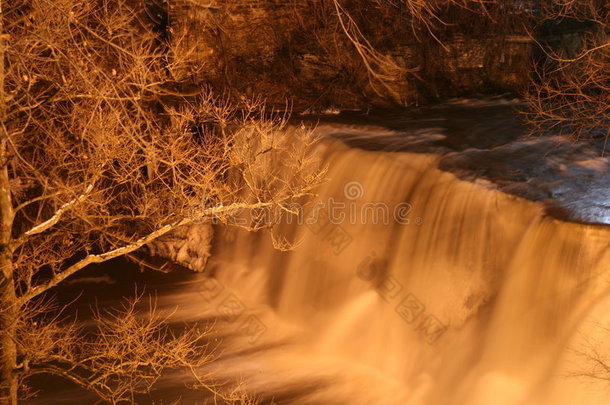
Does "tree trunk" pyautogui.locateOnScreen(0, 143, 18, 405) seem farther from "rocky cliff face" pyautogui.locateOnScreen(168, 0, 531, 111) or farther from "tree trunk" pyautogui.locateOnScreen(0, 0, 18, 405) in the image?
"rocky cliff face" pyautogui.locateOnScreen(168, 0, 531, 111)

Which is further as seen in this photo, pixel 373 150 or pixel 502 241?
pixel 373 150

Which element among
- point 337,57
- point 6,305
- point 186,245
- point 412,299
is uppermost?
point 337,57

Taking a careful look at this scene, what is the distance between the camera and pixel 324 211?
29.6 feet

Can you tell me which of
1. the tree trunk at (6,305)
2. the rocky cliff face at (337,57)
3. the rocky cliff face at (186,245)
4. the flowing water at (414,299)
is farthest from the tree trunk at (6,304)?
the rocky cliff face at (337,57)

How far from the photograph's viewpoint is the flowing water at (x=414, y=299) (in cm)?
580

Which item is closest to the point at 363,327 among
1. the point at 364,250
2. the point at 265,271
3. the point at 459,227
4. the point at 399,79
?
the point at 364,250

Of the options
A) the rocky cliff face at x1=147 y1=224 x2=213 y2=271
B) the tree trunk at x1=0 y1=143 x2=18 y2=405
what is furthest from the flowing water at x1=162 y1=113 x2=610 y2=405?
the tree trunk at x1=0 y1=143 x2=18 y2=405

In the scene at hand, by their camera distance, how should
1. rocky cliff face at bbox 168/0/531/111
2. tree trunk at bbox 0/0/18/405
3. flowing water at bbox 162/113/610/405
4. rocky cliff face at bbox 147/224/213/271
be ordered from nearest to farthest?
tree trunk at bbox 0/0/18/405, flowing water at bbox 162/113/610/405, rocky cliff face at bbox 147/224/213/271, rocky cliff face at bbox 168/0/531/111

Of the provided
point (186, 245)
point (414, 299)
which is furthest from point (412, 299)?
point (186, 245)

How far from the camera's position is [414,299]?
7348mm

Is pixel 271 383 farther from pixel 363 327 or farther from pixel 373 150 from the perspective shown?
pixel 373 150

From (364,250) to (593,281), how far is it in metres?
3.07

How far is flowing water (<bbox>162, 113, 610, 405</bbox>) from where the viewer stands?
5801mm

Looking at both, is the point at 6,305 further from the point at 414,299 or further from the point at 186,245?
the point at 186,245
